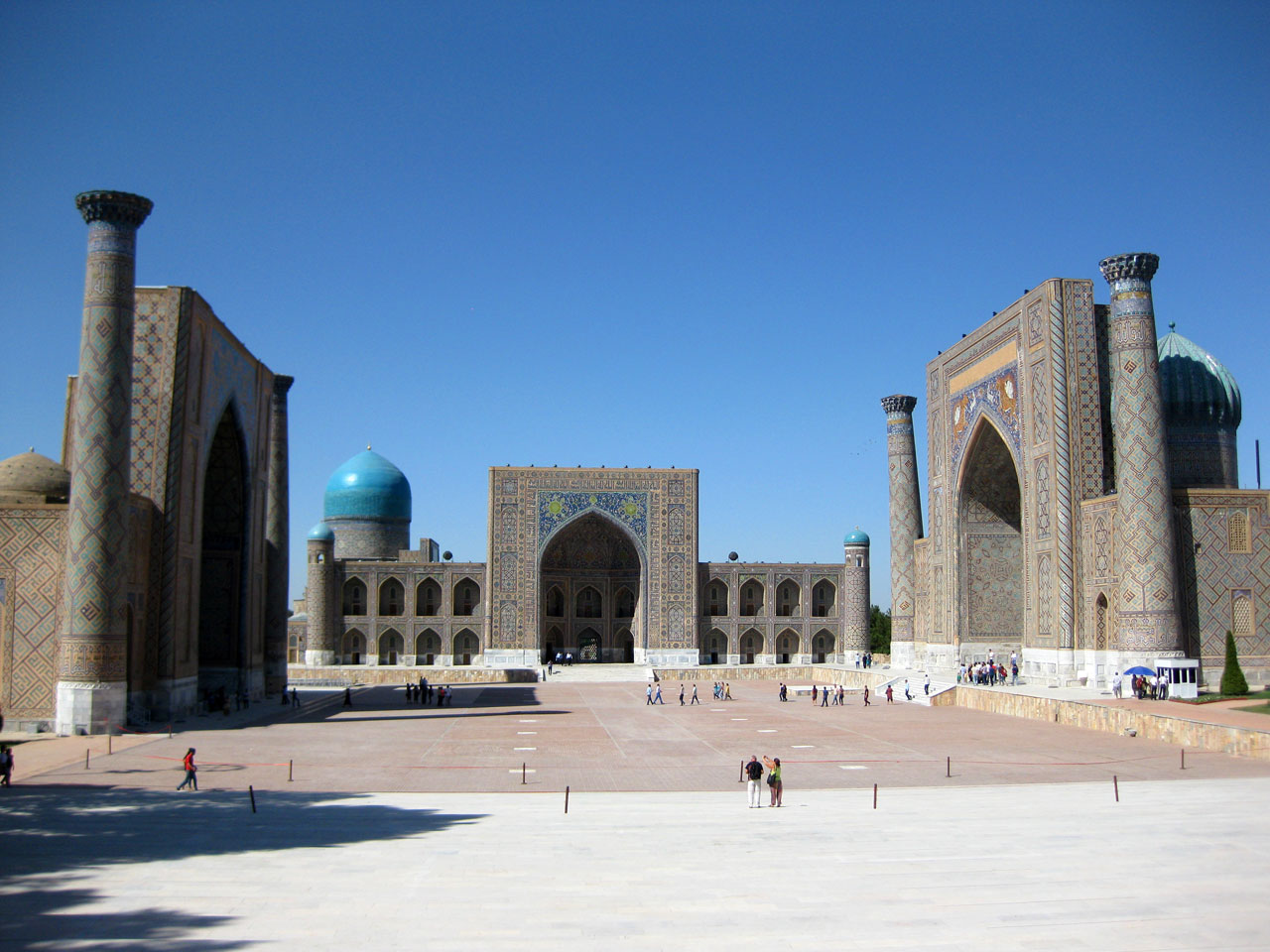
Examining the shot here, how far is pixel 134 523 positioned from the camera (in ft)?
67.4

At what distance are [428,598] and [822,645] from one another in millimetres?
17925

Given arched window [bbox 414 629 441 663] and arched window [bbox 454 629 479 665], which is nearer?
arched window [bbox 414 629 441 663]

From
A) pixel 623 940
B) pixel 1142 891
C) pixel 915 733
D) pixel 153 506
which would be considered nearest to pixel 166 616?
pixel 153 506

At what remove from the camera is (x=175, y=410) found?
2198 centimetres

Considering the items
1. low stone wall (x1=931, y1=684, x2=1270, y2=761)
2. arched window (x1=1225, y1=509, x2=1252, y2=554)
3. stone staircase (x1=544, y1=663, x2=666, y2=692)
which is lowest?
stone staircase (x1=544, y1=663, x2=666, y2=692)

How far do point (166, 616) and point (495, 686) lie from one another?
53.6ft

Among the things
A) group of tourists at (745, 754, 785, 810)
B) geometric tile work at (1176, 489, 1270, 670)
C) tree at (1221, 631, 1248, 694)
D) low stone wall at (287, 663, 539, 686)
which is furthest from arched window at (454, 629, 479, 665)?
group of tourists at (745, 754, 785, 810)

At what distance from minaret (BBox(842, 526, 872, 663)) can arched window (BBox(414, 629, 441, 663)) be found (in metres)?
17.7

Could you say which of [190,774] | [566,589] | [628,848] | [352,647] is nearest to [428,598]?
[352,647]

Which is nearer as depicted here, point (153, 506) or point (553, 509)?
point (153, 506)

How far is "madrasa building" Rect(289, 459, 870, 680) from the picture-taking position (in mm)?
44375

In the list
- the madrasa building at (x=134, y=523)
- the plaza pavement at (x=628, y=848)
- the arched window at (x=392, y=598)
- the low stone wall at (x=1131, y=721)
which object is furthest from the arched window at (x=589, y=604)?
the plaza pavement at (x=628, y=848)

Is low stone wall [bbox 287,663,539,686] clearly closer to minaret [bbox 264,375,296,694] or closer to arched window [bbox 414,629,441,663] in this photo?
minaret [bbox 264,375,296,694]

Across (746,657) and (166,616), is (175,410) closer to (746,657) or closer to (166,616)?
(166,616)
